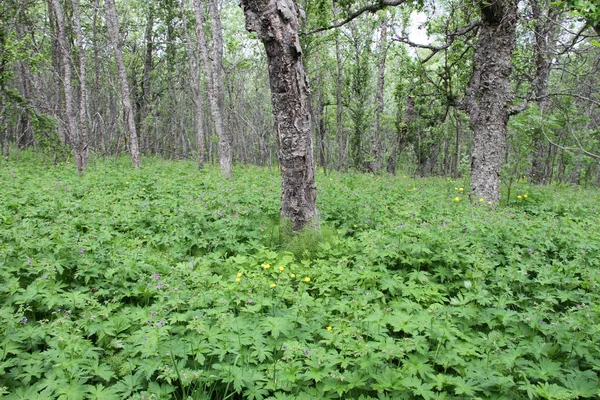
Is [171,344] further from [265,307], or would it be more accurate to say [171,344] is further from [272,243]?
[272,243]

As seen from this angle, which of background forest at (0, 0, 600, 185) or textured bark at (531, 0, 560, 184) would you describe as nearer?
background forest at (0, 0, 600, 185)

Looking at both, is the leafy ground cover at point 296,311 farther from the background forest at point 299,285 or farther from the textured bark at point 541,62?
the textured bark at point 541,62

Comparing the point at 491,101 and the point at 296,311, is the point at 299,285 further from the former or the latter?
the point at 491,101

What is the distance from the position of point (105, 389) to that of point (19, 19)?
18341 mm

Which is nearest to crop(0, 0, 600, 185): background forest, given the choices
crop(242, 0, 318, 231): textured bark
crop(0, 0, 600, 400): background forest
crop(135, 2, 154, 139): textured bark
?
crop(135, 2, 154, 139): textured bark

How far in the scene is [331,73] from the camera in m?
22.3

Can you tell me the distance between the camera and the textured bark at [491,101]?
274 inches

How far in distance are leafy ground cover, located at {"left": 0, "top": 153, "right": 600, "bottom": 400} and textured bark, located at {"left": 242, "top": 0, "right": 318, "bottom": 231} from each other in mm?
562

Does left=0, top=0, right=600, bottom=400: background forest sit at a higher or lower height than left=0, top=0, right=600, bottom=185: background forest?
lower

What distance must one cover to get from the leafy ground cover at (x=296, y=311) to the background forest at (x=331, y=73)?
1.47 meters

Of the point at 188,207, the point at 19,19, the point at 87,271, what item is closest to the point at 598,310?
the point at 87,271

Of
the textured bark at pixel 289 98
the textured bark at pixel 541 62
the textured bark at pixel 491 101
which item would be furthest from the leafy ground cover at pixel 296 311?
the textured bark at pixel 541 62

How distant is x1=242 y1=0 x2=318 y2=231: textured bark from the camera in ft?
16.0

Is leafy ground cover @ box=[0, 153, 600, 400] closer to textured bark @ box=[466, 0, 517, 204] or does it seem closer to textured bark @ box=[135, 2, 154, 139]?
textured bark @ box=[466, 0, 517, 204]
